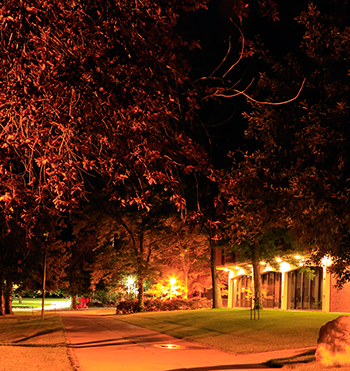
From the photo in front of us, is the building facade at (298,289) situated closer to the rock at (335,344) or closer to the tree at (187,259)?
the tree at (187,259)

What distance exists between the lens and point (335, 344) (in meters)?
12.8

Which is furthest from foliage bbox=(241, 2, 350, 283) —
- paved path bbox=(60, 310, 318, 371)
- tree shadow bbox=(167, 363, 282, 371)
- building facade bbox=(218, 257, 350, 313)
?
building facade bbox=(218, 257, 350, 313)

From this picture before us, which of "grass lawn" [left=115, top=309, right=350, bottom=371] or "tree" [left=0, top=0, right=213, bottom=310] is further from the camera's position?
"grass lawn" [left=115, top=309, right=350, bottom=371]

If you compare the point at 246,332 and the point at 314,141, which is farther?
the point at 246,332

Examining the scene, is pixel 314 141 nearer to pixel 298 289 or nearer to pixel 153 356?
pixel 153 356

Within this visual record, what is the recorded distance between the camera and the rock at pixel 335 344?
499 inches

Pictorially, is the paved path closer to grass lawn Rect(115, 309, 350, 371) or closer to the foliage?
grass lawn Rect(115, 309, 350, 371)

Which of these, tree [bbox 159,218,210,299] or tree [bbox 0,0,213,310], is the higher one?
tree [bbox 0,0,213,310]

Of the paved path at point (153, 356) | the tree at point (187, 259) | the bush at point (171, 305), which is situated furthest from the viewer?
the tree at point (187, 259)

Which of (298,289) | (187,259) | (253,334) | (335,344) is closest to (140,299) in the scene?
(187,259)

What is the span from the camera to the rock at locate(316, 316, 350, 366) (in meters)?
12.7

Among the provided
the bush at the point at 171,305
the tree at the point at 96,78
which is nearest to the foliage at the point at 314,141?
the tree at the point at 96,78

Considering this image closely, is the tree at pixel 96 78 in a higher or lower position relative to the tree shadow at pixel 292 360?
higher

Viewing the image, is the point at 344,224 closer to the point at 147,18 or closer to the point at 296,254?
the point at 147,18
